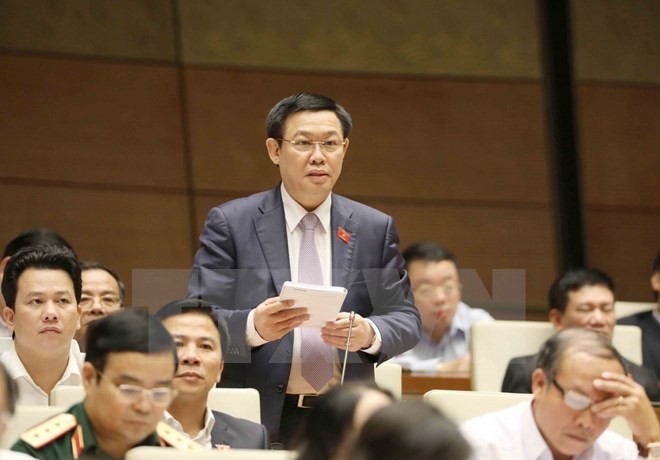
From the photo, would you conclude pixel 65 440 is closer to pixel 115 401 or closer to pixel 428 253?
pixel 115 401

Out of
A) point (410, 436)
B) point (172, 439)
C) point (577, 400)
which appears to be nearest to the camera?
point (410, 436)

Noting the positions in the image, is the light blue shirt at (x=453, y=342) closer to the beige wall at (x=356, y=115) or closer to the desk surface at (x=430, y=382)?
the desk surface at (x=430, y=382)

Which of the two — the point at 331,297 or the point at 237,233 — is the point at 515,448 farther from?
the point at 237,233

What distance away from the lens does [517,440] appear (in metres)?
Answer: 2.41

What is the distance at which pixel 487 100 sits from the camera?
5.58m

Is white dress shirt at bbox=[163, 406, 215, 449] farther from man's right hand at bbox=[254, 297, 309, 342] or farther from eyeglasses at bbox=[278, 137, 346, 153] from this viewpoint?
eyeglasses at bbox=[278, 137, 346, 153]

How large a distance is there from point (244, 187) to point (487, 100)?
1241 mm

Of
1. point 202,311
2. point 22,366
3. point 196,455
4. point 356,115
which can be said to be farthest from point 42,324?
point 356,115

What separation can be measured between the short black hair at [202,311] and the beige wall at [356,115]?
259 cm

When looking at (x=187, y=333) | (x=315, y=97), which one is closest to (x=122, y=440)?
(x=187, y=333)

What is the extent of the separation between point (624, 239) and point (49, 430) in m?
4.05

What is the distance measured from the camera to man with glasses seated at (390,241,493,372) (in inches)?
172

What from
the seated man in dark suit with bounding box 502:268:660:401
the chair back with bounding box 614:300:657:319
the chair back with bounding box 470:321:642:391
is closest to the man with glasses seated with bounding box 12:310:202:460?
the chair back with bounding box 470:321:642:391

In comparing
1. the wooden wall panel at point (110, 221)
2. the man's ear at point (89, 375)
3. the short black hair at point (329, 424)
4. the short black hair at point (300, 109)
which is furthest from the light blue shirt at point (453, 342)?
the short black hair at point (329, 424)
